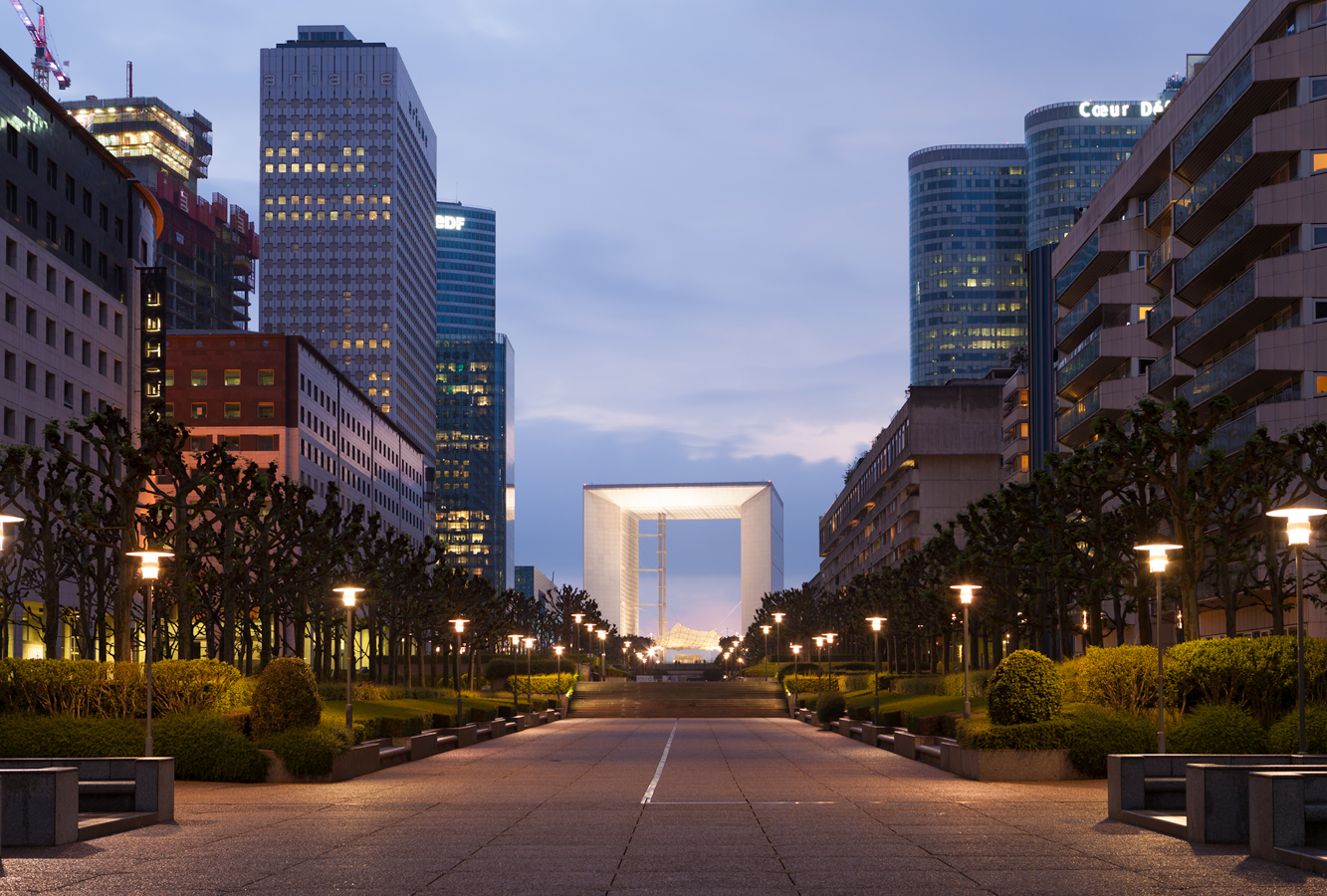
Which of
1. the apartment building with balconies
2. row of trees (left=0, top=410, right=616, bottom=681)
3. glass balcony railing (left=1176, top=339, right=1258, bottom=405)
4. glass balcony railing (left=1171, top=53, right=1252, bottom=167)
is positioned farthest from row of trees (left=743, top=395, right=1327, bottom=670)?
row of trees (left=0, top=410, right=616, bottom=681)

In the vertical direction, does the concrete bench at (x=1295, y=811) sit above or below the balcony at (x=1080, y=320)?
below

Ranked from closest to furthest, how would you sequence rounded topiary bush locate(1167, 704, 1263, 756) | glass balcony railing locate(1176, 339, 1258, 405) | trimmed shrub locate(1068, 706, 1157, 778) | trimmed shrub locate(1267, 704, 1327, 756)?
trimmed shrub locate(1267, 704, 1327, 756) → rounded topiary bush locate(1167, 704, 1263, 756) → trimmed shrub locate(1068, 706, 1157, 778) → glass balcony railing locate(1176, 339, 1258, 405)

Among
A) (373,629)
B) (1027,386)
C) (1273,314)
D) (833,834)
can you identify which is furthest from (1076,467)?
(1027,386)

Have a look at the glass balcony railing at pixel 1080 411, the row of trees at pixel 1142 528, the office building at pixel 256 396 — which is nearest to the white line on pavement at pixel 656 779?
the row of trees at pixel 1142 528

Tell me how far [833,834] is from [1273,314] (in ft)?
171

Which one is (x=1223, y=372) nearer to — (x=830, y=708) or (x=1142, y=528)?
(x=830, y=708)

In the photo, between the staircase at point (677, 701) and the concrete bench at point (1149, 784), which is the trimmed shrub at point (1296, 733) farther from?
the staircase at point (677, 701)

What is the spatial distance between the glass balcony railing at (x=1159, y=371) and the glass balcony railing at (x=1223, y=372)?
396cm

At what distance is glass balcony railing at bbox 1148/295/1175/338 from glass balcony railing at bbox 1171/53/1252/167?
7.30 meters

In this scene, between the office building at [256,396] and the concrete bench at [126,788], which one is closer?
the concrete bench at [126,788]

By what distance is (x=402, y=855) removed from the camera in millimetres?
18812

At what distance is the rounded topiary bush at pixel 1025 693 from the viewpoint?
3266 cm

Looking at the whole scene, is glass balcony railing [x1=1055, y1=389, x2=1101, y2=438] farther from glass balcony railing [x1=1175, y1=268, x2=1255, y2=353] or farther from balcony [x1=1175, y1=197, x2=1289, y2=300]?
balcony [x1=1175, y1=197, x2=1289, y2=300]

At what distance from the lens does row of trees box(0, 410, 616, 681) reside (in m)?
44.2
